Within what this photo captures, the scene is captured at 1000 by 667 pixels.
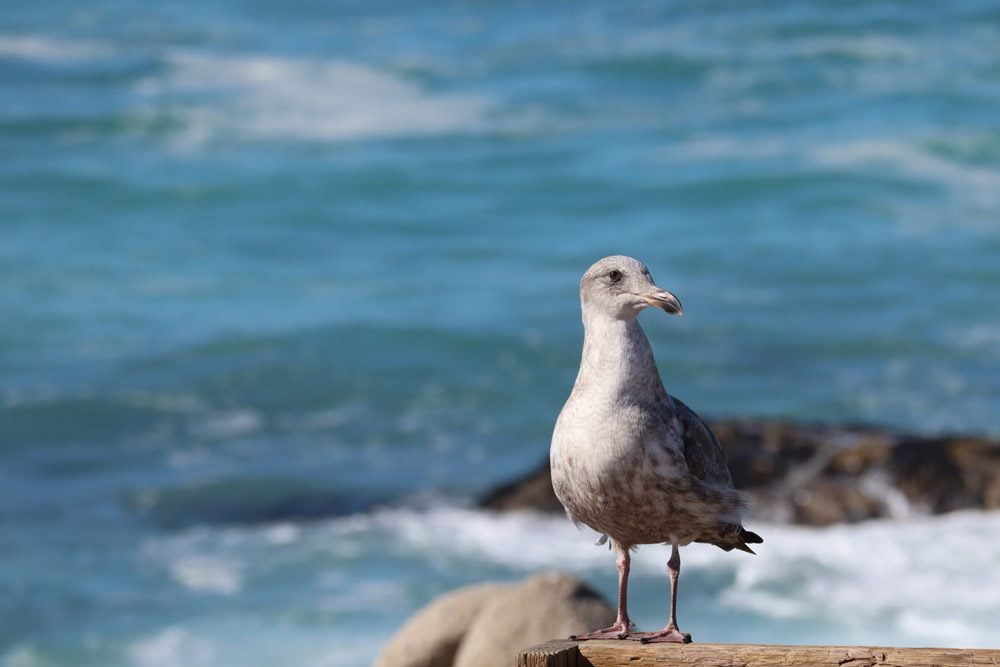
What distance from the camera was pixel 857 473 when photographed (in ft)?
37.8

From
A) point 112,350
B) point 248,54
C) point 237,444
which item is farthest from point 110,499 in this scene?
point 248,54

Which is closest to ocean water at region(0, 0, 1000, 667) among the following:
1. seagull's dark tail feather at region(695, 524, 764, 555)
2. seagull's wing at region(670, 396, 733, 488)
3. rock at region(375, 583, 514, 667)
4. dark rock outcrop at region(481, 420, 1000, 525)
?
dark rock outcrop at region(481, 420, 1000, 525)

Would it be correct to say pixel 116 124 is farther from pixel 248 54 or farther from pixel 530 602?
pixel 530 602

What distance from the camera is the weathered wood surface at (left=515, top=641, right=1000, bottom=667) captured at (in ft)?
12.9

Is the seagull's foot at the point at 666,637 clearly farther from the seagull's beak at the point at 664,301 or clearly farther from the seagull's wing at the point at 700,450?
the seagull's beak at the point at 664,301

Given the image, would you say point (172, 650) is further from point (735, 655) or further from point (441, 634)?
point (735, 655)

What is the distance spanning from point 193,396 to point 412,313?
11.6ft

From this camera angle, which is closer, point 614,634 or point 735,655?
point 735,655

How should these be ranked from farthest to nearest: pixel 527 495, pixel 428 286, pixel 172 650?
1. pixel 428 286
2. pixel 527 495
3. pixel 172 650

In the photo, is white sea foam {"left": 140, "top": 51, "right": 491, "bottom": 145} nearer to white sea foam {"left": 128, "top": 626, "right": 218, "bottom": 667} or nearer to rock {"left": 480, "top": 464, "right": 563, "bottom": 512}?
rock {"left": 480, "top": 464, "right": 563, "bottom": 512}

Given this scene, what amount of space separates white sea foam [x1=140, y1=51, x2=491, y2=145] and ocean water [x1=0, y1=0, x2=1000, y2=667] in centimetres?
7

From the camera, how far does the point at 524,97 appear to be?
27.9 m

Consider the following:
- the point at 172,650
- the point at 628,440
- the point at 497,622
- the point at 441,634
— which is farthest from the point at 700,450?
the point at 172,650

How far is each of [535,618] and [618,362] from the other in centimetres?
266
